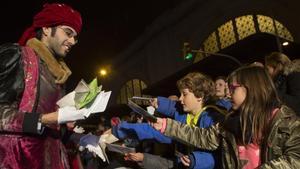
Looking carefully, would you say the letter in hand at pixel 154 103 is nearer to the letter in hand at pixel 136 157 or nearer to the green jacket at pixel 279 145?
the letter in hand at pixel 136 157

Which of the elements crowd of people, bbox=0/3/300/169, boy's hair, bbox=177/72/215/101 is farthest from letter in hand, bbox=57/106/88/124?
boy's hair, bbox=177/72/215/101

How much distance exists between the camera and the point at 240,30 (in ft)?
62.6

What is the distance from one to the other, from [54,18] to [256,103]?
1.73m

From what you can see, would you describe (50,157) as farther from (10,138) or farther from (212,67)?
(212,67)

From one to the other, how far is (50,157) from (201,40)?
19.6 metres

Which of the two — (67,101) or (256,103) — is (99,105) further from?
(256,103)

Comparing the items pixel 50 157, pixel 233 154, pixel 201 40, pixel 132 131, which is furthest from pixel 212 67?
pixel 50 157

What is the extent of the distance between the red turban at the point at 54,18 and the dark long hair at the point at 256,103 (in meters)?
1.48

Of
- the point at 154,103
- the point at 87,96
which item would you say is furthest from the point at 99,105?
the point at 154,103

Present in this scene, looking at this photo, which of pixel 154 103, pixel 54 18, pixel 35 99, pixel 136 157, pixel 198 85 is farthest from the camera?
pixel 154 103

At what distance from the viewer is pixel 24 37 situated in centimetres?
281

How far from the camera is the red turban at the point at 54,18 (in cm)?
273

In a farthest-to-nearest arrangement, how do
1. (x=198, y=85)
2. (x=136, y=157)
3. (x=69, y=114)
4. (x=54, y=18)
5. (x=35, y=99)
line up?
(x=136, y=157) → (x=198, y=85) → (x=54, y=18) → (x=35, y=99) → (x=69, y=114)

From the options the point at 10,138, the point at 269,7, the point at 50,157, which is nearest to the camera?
the point at 10,138
